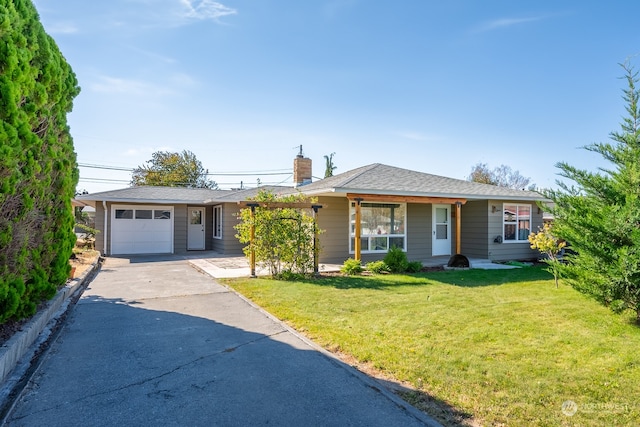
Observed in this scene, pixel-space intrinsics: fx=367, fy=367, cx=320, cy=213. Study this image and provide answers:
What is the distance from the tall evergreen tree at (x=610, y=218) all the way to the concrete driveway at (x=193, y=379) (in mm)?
3950

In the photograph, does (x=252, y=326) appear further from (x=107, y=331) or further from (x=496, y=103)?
(x=496, y=103)

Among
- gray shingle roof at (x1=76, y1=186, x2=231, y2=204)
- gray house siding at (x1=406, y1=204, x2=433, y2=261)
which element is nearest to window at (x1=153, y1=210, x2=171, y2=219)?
gray shingle roof at (x1=76, y1=186, x2=231, y2=204)

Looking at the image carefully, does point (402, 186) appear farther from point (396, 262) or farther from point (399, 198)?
point (396, 262)

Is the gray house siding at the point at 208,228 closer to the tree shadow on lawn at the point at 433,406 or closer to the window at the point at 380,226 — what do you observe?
the window at the point at 380,226

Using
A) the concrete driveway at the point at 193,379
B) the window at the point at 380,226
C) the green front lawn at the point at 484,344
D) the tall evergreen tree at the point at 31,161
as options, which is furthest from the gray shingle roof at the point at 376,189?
the tall evergreen tree at the point at 31,161

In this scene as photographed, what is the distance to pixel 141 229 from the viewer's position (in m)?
15.2

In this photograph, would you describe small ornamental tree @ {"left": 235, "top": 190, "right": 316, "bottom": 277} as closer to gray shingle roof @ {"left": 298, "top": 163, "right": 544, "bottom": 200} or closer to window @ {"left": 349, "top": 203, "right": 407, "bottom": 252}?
gray shingle roof @ {"left": 298, "top": 163, "right": 544, "bottom": 200}

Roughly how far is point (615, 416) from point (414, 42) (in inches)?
371

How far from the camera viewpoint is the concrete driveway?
2.62 m

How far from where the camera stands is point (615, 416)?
2598 millimetres

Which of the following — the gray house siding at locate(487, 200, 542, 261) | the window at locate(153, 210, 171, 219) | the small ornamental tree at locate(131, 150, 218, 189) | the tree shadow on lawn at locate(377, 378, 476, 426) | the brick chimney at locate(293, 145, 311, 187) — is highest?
the small ornamental tree at locate(131, 150, 218, 189)

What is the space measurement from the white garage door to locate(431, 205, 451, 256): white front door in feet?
35.6

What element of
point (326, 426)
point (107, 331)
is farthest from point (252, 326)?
point (326, 426)

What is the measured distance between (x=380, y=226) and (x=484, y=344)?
838 centimetres
